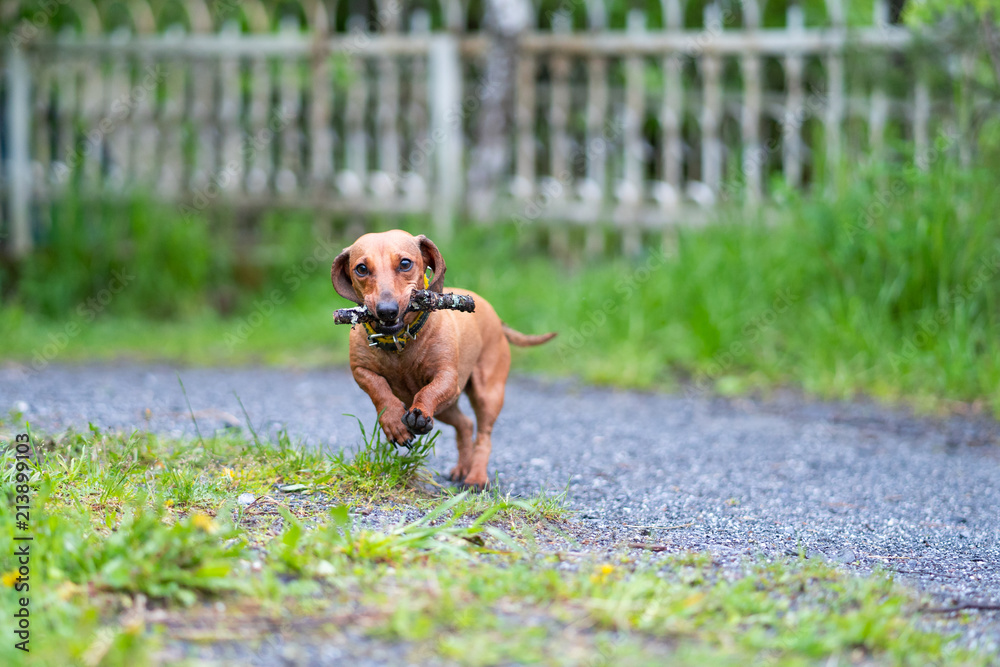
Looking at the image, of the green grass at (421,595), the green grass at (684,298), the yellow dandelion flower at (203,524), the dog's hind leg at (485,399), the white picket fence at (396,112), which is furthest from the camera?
the white picket fence at (396,112)

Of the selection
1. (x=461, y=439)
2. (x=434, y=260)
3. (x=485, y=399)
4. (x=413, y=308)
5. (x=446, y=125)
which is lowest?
(x=461, y=439)

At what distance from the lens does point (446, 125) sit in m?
7.14

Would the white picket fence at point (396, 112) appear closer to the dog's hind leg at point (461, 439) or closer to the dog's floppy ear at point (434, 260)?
the dog's hind leg at point (461, 439)

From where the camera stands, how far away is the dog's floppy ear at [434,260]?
2.77 meters

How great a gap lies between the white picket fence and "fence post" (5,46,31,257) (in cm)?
1

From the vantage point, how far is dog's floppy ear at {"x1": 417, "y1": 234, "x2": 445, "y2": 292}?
2770 mm

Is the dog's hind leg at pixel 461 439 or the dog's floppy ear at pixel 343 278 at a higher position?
the dog's floppy ear at pixel 343 278

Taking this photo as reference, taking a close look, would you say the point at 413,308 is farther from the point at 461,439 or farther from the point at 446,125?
the point at 446,125

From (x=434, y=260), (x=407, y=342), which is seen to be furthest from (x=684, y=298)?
(x=407, y=342)

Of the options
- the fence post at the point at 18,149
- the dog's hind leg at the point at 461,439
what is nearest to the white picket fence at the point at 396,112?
the fence post at the point at 18,149

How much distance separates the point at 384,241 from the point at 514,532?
846mm

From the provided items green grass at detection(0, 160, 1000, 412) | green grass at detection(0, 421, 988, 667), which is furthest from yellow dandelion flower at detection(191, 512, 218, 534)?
green grass at detection(0, 160, 1000, 412)

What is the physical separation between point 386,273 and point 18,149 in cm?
630

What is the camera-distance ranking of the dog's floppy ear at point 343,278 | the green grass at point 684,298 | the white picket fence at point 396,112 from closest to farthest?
1. the dog's floppy ear at point 343,278
2. the green grass at point 684,298
3. the white picket fence at point 396,112
